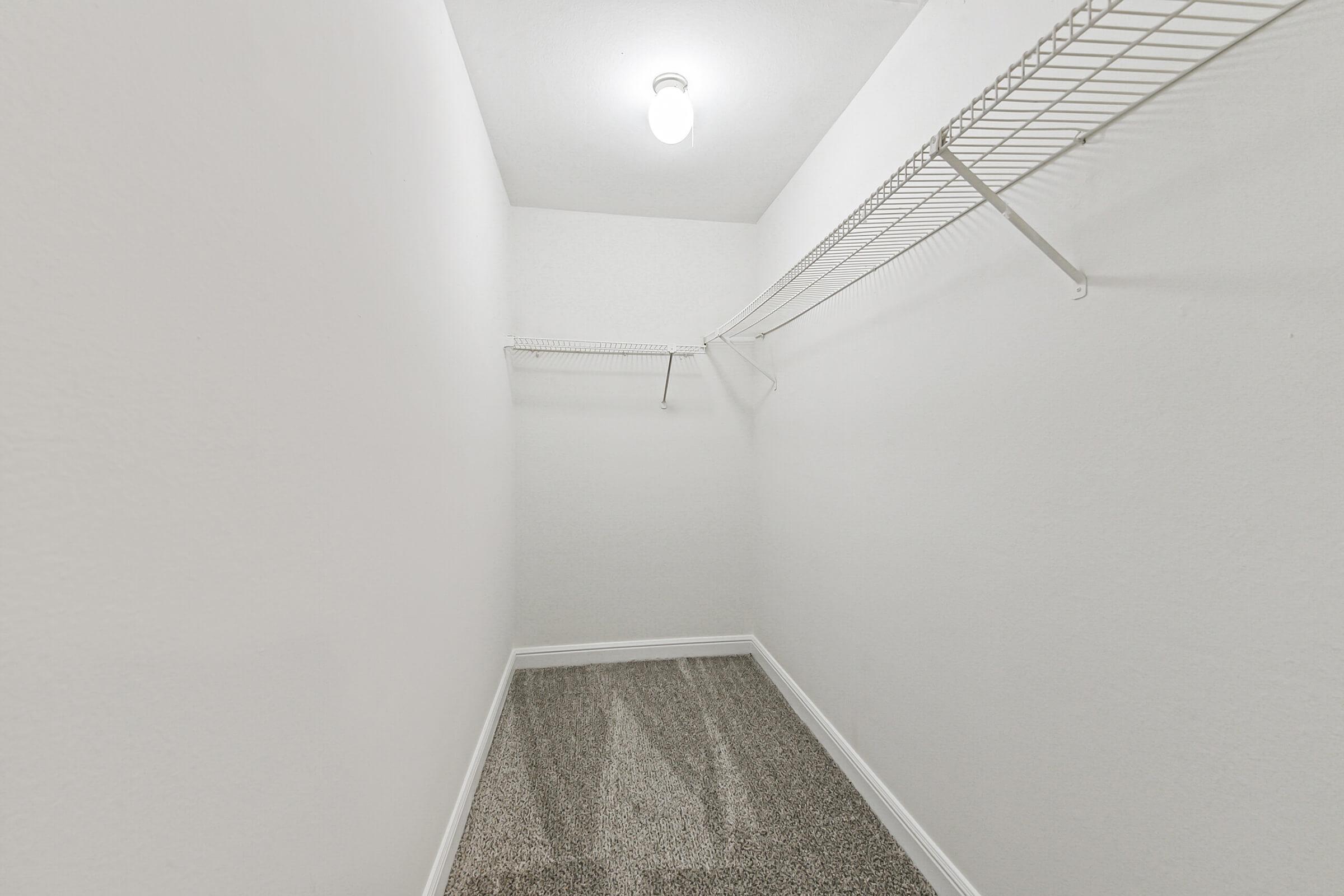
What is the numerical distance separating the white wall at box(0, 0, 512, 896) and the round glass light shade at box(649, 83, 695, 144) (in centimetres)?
83

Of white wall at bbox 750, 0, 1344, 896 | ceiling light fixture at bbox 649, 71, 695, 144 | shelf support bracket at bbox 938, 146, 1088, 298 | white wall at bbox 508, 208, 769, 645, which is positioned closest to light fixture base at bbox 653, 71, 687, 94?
ceiling light fixture at bbox 649, 71, 695, 144

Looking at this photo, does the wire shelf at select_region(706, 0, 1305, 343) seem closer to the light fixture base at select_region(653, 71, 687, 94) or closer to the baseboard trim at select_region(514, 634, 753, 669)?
the light fixture base at select_region(653, 71, 687, 94)

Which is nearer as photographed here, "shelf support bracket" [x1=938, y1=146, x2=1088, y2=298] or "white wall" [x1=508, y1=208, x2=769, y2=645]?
"shelf support bracket" [x1=938, y1=146, x2=1088, y2=298]

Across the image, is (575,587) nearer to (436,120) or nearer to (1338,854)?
(436,120)

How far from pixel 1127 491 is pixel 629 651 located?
92.3 inches

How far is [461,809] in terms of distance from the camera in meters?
1.59

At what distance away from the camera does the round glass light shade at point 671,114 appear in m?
1.75

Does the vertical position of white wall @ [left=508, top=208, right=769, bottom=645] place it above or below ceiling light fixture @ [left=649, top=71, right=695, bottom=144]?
below

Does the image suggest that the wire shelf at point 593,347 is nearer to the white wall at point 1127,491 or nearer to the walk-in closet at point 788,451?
the walk-in closet at point 788,451

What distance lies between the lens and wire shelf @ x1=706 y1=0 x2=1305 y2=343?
2.42 ft

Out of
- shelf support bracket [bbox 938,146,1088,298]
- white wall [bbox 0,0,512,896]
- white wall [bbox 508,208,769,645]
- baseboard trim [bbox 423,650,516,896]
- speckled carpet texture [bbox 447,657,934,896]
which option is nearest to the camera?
white wall [bbox 0,0,512,896]

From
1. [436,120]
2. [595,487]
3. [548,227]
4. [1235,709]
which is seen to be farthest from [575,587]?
[1235,709]

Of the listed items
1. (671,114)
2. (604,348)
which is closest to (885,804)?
(604,348)

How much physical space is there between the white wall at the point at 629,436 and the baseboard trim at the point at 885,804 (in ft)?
2.48
